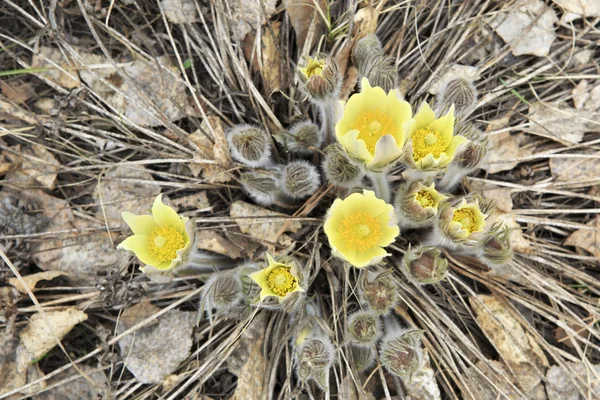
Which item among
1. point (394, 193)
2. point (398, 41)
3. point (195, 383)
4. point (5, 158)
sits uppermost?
point (398, 41)

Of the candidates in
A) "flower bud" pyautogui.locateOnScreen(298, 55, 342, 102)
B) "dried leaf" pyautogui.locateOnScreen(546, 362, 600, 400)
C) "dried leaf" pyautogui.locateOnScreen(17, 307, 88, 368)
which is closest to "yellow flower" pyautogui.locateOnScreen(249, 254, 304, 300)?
"flower bud" pyautogui.locateOnScreen(298, 55, 342, 102)

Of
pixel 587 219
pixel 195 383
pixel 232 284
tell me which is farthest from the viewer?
pixel 587 219

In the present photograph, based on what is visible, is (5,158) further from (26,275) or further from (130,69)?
(130,69)

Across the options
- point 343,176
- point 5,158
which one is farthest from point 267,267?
point 5,158

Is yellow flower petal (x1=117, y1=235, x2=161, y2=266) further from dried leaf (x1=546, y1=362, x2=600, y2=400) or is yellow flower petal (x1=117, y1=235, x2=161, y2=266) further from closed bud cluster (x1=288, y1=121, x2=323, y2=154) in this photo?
dried leaf (x1=546, y1=362, x2=600, y2=400)

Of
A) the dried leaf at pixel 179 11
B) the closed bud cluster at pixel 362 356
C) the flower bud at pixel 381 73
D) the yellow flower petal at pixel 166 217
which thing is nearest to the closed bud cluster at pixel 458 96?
the flower bud at pixel 381 73

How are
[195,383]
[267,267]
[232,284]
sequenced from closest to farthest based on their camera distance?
[267,267]
[232,284]
[195,383]
